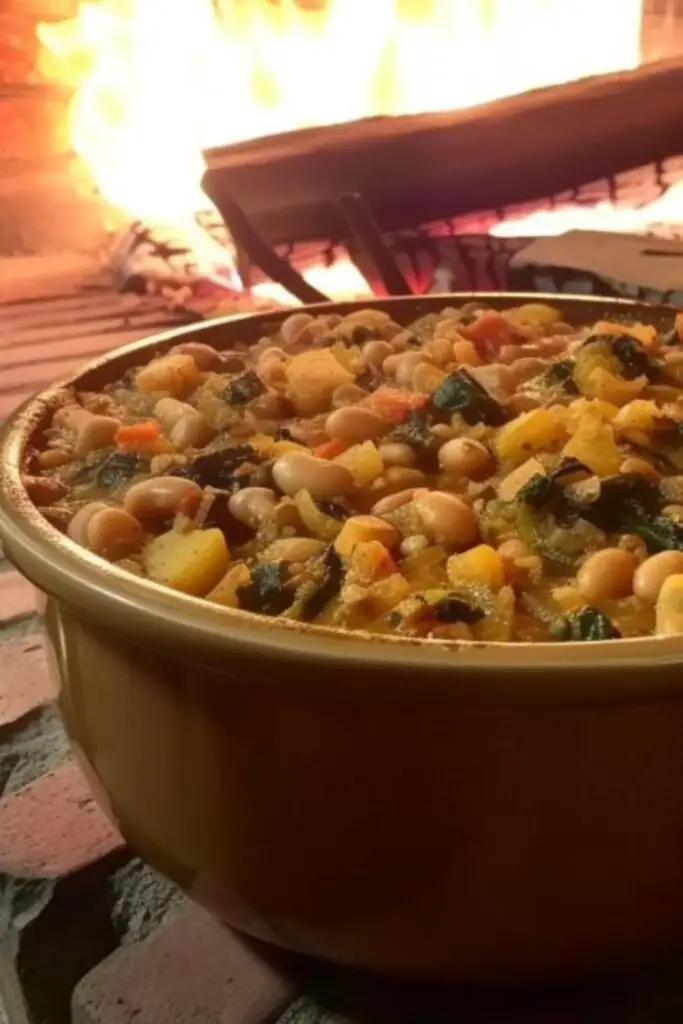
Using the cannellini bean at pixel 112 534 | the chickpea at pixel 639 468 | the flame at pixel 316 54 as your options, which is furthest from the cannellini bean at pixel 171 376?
the flame at pixel 316 54

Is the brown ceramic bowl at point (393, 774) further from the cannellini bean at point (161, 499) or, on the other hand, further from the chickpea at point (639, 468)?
the chickpea at point (639, 468)

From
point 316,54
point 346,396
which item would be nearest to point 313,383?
point 346,396

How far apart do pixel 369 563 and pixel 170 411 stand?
266 millimetres

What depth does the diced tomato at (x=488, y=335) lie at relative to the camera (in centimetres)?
95

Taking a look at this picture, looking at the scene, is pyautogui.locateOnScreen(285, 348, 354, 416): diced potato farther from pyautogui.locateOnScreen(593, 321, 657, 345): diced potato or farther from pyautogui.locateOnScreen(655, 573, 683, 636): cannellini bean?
pyautogui.locateOnScreen(655, 573, 683, 636): cannellini bean

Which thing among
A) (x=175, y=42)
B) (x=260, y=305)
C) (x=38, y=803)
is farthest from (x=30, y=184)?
(x=38, y=803)

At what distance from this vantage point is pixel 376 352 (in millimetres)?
919

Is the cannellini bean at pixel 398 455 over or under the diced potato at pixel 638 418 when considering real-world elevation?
under

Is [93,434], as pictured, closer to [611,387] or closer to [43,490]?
[43,490]

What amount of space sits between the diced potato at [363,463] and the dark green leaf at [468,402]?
7cm

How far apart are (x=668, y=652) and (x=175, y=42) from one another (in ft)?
6.41

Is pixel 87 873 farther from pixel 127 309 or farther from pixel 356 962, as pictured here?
pixel 127 309

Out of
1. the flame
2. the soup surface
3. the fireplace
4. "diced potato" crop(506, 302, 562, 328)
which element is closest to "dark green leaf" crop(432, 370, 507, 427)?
the soup surface

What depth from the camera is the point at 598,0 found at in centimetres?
219
